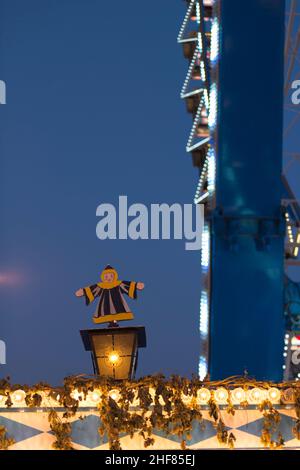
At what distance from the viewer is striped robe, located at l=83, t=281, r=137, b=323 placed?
13625 millimetres

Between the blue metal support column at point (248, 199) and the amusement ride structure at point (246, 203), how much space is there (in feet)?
0.05

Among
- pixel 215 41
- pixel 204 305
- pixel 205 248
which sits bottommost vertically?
pixel 204 305

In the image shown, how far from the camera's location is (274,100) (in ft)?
59.7

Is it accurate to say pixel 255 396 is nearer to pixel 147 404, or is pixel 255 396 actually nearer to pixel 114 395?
pixel 147 404

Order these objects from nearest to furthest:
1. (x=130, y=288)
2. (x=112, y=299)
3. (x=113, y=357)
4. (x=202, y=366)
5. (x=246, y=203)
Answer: (x=113, y=357)
(x=112, y=299)
(x=130, y=288)
(x=246, y=203)
(x=202, y=366)

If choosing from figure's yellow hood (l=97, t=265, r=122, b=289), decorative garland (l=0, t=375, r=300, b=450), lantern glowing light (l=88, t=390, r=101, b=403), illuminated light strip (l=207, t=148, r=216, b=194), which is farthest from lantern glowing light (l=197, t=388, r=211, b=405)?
illuminated light strip (l=207, t=148, r=216, b=194)

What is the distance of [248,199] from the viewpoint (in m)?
18.1

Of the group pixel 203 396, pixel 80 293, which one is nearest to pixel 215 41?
pixel 80 293

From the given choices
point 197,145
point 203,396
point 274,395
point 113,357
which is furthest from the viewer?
Result: point 197,145

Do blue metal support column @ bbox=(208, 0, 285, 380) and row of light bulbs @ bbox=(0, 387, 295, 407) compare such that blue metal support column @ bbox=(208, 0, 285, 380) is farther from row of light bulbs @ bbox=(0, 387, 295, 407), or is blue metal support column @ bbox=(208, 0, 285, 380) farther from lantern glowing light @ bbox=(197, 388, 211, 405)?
lantern glowing light @ bbox=(197, 388, 211, 405)

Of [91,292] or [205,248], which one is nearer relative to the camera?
[91,292]

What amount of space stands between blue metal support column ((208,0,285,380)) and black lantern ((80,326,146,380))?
6461 mm

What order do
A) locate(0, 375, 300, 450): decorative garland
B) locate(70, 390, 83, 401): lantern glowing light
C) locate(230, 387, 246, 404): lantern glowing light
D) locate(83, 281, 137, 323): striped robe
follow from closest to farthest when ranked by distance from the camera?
1. locate(0, 375, 300, 450): decorative garland
2. locate(70, 390, 83, 401): lantern glowing light
3. locate(230, 387, 246, 404): lantern glowing light
4. locate(83, 281, 137, 323): striped robe

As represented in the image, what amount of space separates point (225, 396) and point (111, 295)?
5.63 metres
